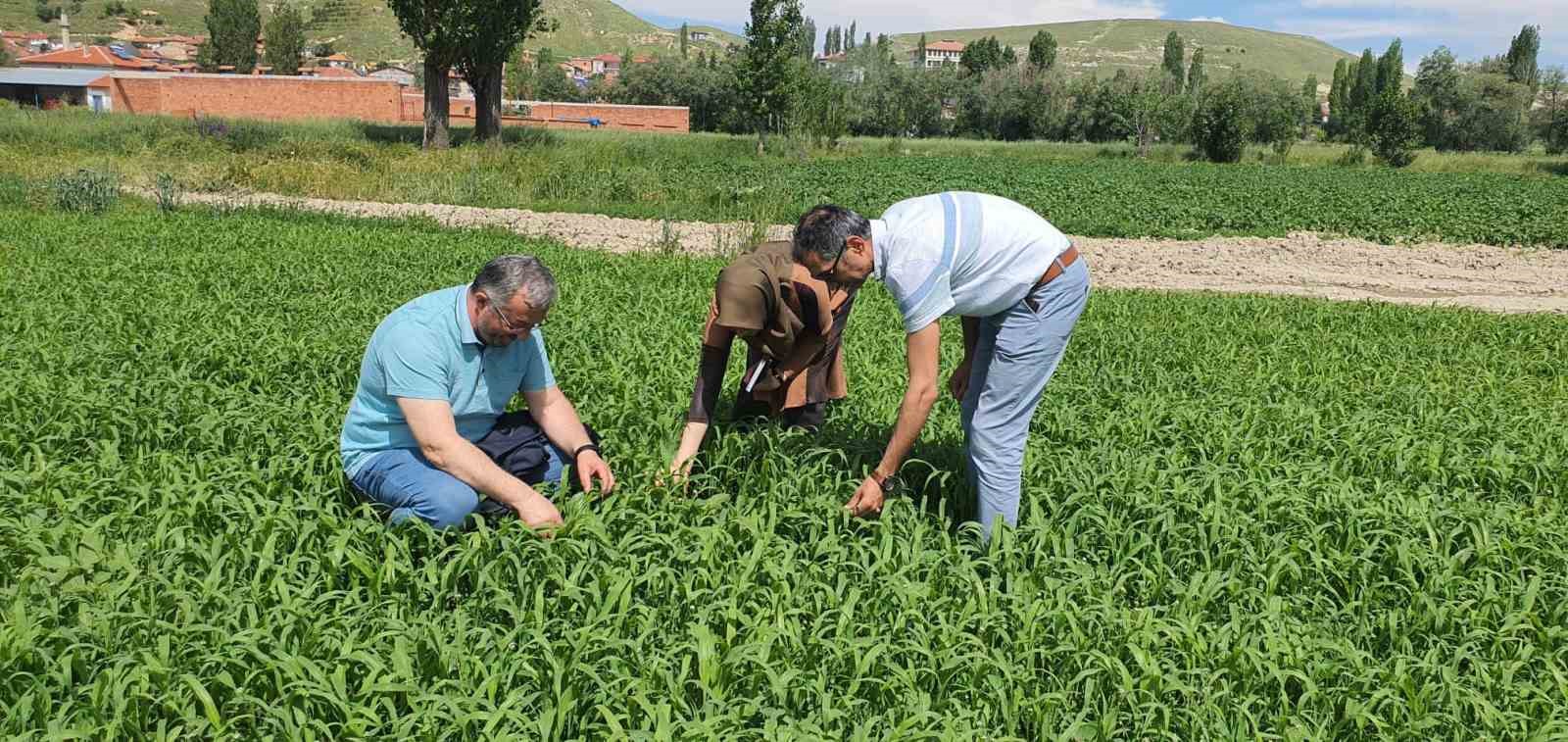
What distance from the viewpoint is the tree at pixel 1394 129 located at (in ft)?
159

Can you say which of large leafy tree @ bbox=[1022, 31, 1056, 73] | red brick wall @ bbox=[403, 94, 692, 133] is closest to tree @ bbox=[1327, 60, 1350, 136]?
large leafy tree @ bbox=[1022, 31, 1056, 73]

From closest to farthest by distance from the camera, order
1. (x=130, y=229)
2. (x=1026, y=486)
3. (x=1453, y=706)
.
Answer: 1. (x=1453, y=706)
2. (x=1026, y=486)
3. (x=130, y=229)

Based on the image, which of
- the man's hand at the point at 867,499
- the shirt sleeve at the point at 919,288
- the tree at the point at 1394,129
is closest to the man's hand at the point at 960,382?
the man's hand at the point at 867,499

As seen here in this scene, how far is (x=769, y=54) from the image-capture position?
4775cm

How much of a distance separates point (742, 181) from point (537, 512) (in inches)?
895

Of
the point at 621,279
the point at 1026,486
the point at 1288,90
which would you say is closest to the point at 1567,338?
the point at 1026,486

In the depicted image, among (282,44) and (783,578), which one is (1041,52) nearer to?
(282,44)

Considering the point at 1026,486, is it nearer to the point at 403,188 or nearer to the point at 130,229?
the point at 130,229

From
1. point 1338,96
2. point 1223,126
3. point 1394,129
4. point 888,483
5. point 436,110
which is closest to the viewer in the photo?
point 888,483

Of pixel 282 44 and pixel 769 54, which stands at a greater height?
pixel 282 44

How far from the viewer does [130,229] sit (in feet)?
44.0

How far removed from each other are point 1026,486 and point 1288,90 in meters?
77.7

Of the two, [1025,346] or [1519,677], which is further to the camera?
[1025,346]

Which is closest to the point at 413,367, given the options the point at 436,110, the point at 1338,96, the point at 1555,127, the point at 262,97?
the point at 436,110
